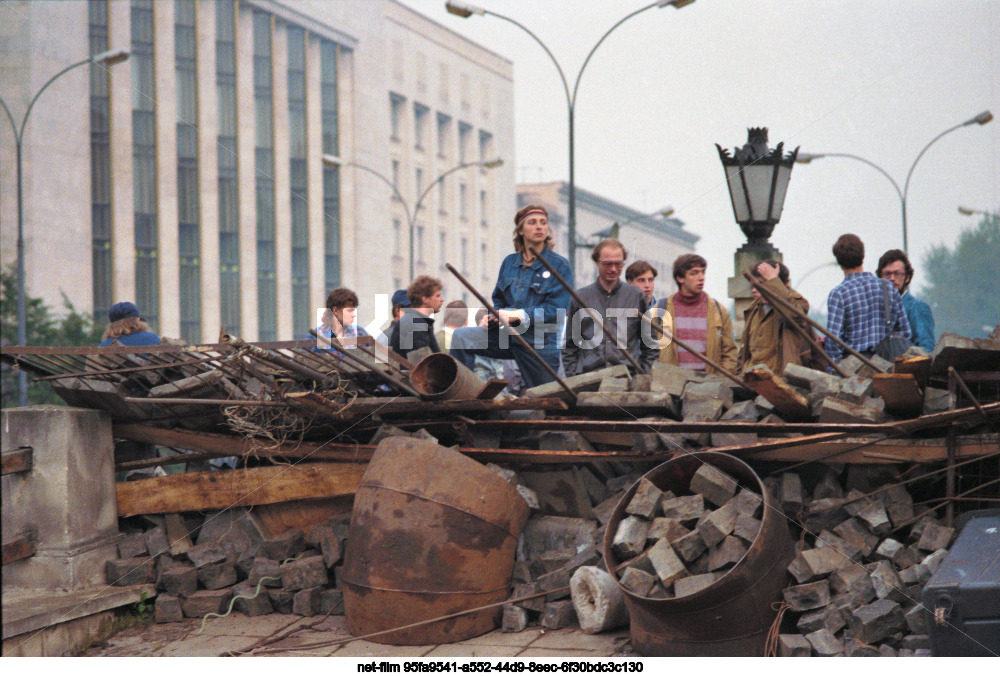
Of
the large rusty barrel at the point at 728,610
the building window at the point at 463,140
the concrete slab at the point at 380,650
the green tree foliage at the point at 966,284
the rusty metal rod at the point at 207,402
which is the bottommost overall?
the concrete slab at the point at 380,650

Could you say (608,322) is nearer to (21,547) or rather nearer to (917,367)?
(917,367)

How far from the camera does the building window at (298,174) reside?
49.9m

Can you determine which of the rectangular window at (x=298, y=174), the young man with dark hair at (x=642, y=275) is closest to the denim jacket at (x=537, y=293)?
the young man with dark hair at (x=642, y=275)

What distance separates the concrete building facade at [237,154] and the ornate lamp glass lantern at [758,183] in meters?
31.8

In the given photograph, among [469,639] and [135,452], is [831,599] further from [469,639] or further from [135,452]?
[135,452]

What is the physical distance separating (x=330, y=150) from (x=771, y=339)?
4620 centimetres

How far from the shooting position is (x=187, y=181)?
151 feet

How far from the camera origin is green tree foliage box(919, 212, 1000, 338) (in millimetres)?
58125

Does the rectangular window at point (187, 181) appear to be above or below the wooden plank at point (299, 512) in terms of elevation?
above

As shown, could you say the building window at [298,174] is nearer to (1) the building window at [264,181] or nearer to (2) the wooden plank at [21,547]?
(1) the building window at [264,181]

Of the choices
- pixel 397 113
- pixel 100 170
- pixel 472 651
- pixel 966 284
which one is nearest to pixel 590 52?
pixel 472 651

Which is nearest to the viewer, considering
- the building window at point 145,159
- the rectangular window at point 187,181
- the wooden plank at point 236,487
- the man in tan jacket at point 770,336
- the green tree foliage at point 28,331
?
the wooden plank at point 236,487

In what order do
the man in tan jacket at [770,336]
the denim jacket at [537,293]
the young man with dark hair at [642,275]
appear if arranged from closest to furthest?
the denim jacket at [537,293] → the man in tan jacket at [770,336] → the young man with dark hair at [642,275]

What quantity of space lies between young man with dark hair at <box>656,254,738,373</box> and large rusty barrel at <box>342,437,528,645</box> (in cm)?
230
